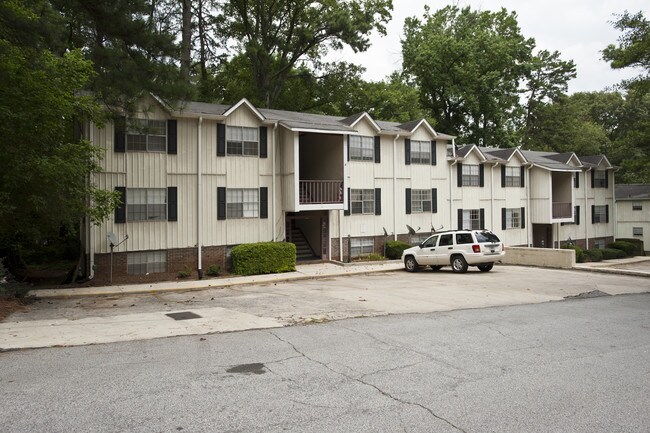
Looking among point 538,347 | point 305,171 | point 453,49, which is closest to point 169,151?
point 305,171

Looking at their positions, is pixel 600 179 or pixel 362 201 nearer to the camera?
pixel 362 201

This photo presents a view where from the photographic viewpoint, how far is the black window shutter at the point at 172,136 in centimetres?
2117

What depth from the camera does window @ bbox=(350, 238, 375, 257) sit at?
1045 inches

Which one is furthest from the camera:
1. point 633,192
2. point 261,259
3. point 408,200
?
point 633,192

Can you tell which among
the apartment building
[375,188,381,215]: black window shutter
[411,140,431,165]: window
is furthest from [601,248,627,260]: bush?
[375,188,381,215]: black window shutter

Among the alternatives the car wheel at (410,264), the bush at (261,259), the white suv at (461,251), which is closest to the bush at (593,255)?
the white suv at (461,251)

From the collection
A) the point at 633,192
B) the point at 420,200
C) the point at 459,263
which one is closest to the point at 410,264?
the point at 459,263

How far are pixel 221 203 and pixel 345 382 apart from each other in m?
16.9

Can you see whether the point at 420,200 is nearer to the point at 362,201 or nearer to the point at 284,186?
the point at 362,201

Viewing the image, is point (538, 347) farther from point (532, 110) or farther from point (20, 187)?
point (532, 110)

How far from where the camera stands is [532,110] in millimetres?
57875

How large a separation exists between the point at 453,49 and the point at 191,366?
44.1 meters

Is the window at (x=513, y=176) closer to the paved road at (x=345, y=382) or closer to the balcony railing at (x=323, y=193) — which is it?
the balcony railing at (x=323, y=193)

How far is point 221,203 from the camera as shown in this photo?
73.0 feet
